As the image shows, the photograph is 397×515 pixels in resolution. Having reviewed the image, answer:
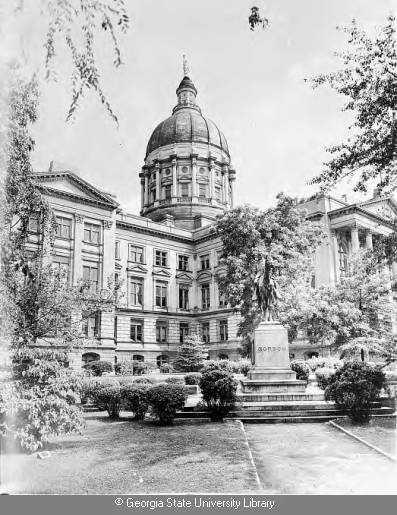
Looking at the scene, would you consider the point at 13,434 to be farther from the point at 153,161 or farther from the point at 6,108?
the point at 153,161

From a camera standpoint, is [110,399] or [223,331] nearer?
[110,399]

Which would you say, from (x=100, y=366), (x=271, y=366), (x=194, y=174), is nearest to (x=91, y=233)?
(x=100, y=366)

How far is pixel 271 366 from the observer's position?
571 inches

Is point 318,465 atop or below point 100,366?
below

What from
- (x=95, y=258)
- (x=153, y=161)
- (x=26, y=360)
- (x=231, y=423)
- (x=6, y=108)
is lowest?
(x=231, y=423)

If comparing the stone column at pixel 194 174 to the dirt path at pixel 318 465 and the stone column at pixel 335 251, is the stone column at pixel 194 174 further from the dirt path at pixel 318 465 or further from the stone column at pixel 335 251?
the dirt path at pixel 318 465

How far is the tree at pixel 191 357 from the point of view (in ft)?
120

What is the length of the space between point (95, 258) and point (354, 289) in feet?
61.6

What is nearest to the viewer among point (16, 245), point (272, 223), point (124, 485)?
point (124, 485)

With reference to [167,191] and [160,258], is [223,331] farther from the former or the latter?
[167,191]

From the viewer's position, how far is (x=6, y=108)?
24.7ft

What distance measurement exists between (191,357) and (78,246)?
13677 millimetres

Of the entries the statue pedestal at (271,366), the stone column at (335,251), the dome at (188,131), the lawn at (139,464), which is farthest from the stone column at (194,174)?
the lawn at (139,464)
